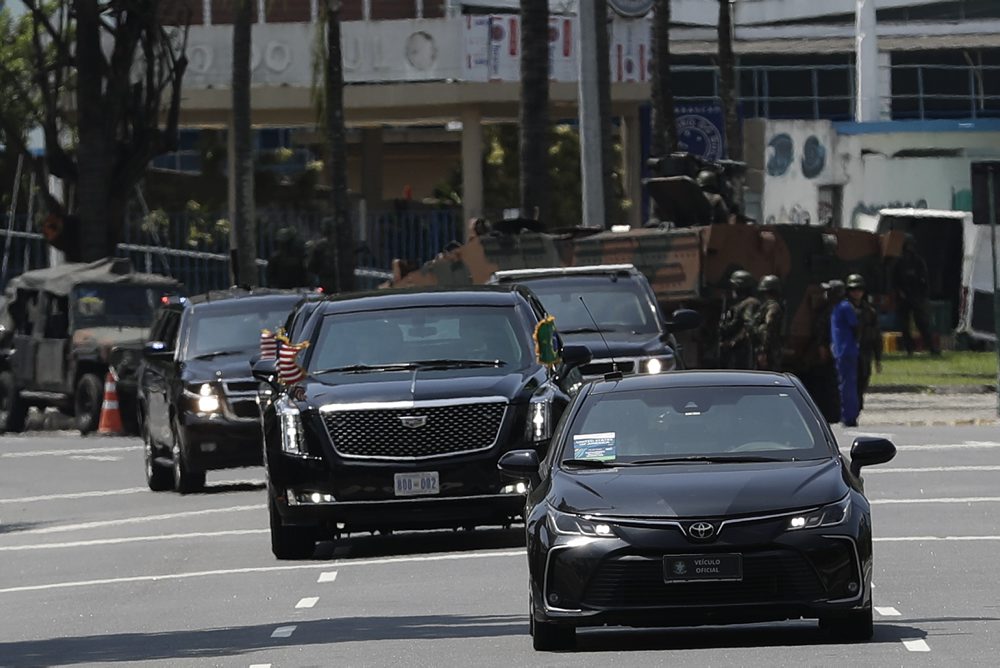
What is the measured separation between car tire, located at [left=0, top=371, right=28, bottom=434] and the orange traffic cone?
2864 millimetres

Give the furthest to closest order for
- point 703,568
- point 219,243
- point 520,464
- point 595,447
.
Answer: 1. point 219,243
2. point 520,464
3. point 595,447
4. point 703,568

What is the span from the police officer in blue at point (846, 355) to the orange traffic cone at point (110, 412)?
9.01 meters

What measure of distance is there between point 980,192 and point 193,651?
20698 millimetres

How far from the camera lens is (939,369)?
40.4m

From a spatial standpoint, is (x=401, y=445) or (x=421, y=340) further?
(x=421, y=340)

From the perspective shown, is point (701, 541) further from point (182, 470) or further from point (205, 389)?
point (182, 470)

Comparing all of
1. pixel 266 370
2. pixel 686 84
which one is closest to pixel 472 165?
pixel 686 84

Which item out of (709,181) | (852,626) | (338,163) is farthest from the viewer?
(338,163)

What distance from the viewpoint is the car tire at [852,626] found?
36.8 ft

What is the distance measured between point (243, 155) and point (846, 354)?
48.6 ft

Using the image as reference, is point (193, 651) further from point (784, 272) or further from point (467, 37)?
point (467, 37)

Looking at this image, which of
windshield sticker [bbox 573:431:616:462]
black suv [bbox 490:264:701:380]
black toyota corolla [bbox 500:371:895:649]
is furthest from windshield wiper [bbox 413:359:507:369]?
black suv [bbox 490:264:701:380]

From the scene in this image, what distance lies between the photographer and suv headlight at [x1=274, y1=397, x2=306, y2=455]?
53.4 feet

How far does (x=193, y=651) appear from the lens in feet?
39.8
